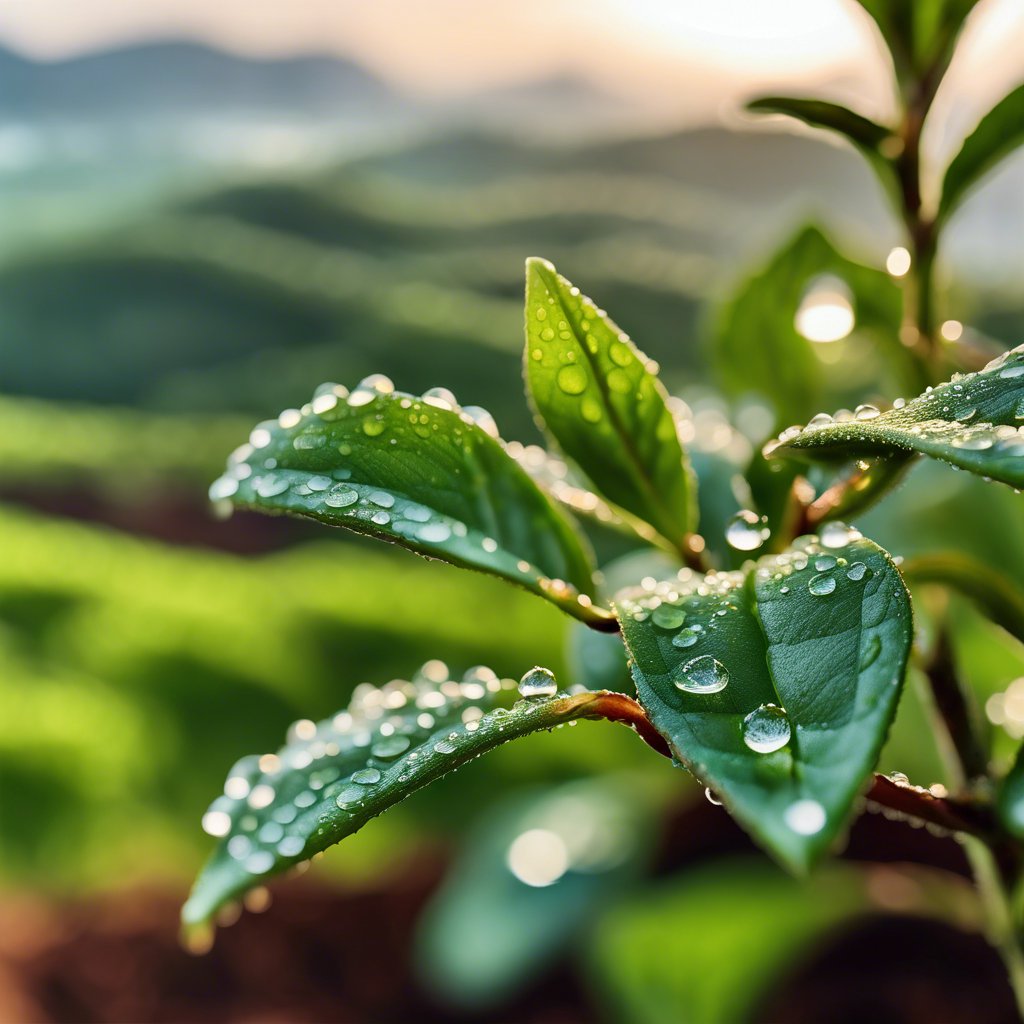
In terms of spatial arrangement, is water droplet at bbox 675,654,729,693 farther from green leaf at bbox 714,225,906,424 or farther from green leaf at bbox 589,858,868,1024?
green leaf at bbox 589,858,868,1024

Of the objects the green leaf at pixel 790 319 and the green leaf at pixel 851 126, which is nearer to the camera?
the green leaf at pixel 851 126

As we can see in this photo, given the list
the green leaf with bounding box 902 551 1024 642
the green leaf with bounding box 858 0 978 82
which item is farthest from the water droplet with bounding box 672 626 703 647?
the green leaf with bounding box 858 0 978 82

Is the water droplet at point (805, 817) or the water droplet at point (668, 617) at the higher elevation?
the water droplet at point (805, 817)

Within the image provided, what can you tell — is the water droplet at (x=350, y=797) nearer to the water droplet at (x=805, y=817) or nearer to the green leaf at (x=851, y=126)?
the water droplet at (x=805, y=817)

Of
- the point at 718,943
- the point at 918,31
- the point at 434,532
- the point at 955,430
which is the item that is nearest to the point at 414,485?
the point at 434,532

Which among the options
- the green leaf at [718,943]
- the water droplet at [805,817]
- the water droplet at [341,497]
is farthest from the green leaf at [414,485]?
the green leaf at [718,943]

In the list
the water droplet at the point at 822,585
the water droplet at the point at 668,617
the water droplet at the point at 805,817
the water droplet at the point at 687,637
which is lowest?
the water droplet at the point at 668,617
